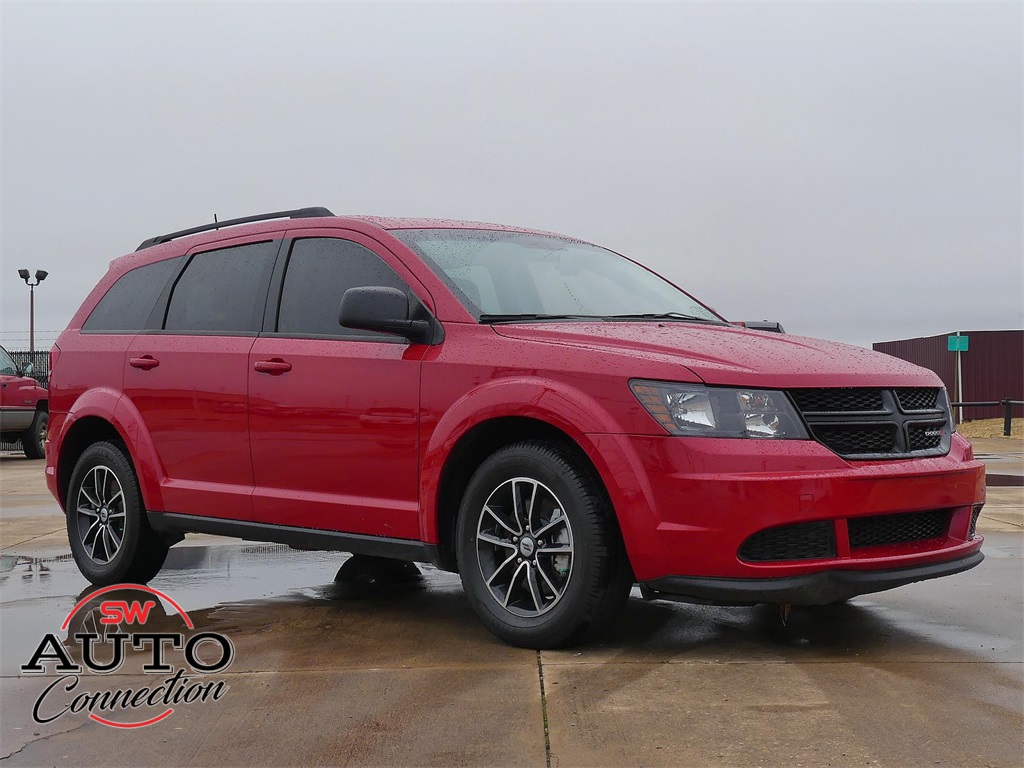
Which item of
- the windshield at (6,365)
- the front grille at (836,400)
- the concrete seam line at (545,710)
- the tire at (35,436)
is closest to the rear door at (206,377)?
the concrete seam line at (545,710)

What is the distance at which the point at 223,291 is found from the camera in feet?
20.0

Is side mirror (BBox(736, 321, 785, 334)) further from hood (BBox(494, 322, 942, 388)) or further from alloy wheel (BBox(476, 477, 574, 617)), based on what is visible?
alloy wheel (BBox(476, 477, 574, 617))

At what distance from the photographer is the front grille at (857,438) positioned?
4309mm

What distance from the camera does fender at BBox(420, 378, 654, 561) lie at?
14.1ft

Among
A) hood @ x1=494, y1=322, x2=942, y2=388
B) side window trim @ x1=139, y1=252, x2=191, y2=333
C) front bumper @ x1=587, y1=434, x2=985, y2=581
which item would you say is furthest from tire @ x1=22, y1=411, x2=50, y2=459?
front bumper @ x1=587, y1=434, x2=985, y2=581

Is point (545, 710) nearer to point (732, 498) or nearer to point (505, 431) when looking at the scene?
point (732, 498)

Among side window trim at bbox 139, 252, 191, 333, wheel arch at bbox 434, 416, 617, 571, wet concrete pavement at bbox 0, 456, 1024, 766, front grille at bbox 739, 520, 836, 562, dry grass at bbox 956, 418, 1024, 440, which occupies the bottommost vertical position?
dry grass at bbox 956, 418, 1024, 440

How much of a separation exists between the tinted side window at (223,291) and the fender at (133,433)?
49cm

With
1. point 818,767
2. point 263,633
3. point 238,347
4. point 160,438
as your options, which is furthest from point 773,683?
point 160,438

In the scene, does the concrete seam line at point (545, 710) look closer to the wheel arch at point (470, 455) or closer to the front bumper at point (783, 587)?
the front bumper at point (783, 587)

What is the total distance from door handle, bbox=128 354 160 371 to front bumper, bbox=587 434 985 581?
282 centimetres

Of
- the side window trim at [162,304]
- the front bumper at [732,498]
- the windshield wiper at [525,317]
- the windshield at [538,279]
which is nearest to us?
the front bumper at [732,498]

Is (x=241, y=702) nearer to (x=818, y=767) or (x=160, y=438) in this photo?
(x=818, y=767)

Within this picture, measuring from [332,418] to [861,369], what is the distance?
224 centimetres
